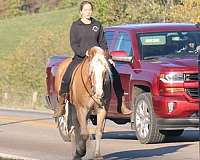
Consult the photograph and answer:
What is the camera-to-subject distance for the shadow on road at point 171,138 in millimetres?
16641

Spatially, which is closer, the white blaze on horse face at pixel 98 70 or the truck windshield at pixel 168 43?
the white blaze on horse face at pixel 98 70

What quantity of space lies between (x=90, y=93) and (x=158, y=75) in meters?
2.90

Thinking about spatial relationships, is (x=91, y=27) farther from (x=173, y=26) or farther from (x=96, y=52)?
(x=173, y=26)

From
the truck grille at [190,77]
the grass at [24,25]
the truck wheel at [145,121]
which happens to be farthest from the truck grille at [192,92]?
the grass at [24,25]

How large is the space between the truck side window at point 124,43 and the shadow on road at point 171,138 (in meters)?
1.87

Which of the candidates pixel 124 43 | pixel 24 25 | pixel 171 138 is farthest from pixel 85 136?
pixel 24 25

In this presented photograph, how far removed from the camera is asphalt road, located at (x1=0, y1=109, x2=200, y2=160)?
13.8 meters

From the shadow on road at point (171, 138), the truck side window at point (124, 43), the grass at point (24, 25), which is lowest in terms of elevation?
the grass at point (24, 25)

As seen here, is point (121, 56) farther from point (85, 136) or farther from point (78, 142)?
point (85, 136)

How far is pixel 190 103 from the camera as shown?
48.9 feet

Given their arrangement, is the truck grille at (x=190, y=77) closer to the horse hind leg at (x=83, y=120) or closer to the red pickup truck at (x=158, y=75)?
the red pickup truck at (x=158, y=75)

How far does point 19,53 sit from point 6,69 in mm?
2749

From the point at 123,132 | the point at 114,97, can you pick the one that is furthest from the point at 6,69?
the point at 114,97

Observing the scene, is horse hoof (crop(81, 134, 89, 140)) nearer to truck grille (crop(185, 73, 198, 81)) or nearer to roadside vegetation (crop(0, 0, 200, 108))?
truck grille (crop(185, 73, 198, 81))
